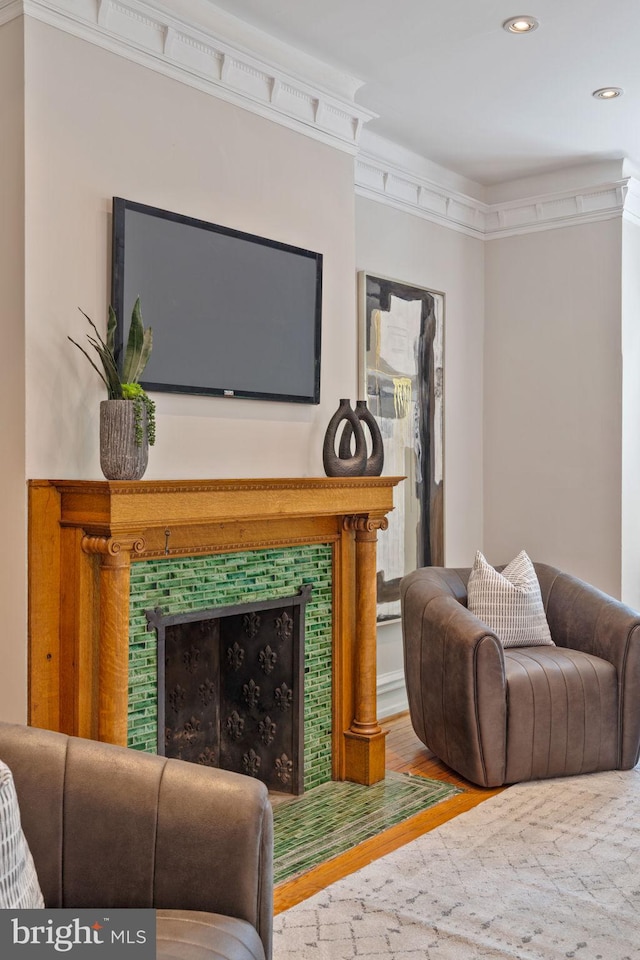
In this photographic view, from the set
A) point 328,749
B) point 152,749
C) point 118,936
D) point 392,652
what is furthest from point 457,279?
point 118,936

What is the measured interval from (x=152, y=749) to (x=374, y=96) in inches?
105

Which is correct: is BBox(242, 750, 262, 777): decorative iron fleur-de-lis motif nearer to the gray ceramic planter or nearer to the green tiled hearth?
the green tiled hearth

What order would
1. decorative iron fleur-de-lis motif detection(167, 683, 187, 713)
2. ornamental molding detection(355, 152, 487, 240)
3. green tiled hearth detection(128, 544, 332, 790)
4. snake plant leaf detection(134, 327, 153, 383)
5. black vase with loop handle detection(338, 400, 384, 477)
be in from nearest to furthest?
snake plant leaf detection(134, 327, 153, 383) → green tiled hearth detection(128, 544, 332, 790) → decorative iron fleur-de-lis motif detection(167, 683, 187, 713) → black vase with loop handle detection(338, 400, 384, 477) → ornamental molding detection(355, 152, 487, 240)

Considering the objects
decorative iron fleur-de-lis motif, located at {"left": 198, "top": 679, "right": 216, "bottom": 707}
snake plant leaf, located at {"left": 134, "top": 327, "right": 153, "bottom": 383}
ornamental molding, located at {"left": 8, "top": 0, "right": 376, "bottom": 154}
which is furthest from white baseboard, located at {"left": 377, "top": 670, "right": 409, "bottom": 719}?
ornamental molding, located at {"left": 8, "top": 0, "right": 376, "bottom": 154}

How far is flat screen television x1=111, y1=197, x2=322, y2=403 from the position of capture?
2.68 meters

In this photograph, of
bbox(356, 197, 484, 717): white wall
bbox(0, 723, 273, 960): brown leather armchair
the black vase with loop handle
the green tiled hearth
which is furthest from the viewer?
bbox(356, 197, 484, 717): white wall

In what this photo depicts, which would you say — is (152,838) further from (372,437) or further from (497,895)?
(372,437)

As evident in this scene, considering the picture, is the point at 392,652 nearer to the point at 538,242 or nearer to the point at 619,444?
the point at 619,444

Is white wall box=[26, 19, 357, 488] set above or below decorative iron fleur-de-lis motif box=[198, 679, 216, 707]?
above

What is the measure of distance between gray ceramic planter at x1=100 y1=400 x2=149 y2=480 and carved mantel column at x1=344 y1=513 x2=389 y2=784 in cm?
111

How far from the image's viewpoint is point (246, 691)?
10.7 ft

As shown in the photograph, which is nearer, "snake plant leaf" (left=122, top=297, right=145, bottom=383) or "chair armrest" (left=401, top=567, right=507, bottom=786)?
"snake plant leaf" (left=122, top=297, right=145, bottom=383)

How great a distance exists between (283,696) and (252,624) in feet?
0.92

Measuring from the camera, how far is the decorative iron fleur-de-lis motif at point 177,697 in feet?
10.00
